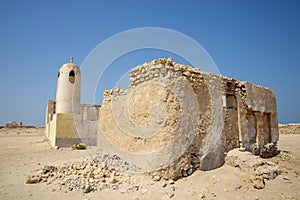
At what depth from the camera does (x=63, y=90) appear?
13320 mm

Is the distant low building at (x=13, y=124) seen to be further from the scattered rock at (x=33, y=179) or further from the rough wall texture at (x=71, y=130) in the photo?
the scattered rock at (x=33, y=179)

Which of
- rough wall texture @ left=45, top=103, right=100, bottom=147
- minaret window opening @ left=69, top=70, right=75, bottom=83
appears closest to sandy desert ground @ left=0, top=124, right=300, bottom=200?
rough wall texture @ left=45, top=103, right=100, bottom=147

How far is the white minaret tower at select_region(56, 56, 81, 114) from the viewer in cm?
1328

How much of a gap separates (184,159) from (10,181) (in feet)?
14.1

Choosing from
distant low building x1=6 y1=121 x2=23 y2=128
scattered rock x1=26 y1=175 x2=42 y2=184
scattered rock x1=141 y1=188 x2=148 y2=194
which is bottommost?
distant low building x1=6 y1=121 x2=23 y2=128

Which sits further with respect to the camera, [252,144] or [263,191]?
[252,144]

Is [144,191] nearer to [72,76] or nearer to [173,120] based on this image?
[173,120]

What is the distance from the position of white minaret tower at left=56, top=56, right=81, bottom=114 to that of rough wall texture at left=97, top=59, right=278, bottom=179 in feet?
23.7

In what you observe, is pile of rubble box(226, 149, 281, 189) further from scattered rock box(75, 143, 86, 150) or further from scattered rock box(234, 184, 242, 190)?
scattered rock box(75, 143, 86, 150)

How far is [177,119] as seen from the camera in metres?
4.93

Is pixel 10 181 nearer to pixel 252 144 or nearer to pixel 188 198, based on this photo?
pixel 188 198

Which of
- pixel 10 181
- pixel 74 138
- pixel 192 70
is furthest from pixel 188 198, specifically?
pixel 74 138

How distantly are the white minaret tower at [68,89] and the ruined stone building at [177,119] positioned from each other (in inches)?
286

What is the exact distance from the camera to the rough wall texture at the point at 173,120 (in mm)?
4906
